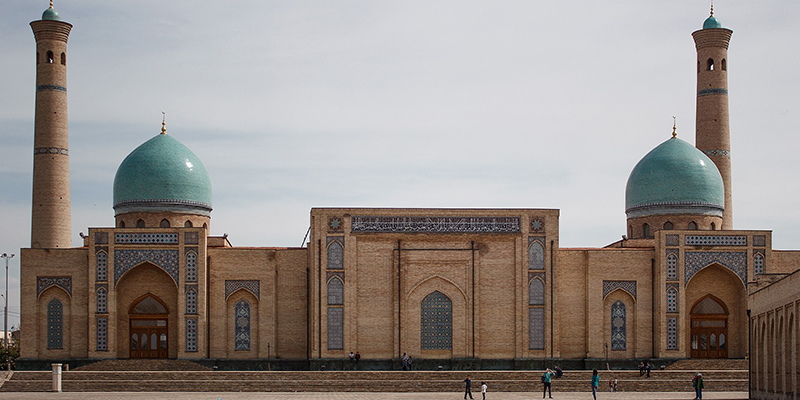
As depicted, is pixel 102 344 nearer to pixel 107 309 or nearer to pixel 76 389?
pixel 107 309

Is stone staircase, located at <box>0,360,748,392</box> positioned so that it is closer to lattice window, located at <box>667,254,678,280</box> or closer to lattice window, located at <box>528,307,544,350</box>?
lattice window, located at <box>528,307,544,350</box>

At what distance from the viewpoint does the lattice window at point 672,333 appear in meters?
29.1

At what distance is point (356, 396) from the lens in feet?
79.5

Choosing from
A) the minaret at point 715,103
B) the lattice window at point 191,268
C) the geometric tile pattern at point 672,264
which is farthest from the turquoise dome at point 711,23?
the lattice window at point 191,268

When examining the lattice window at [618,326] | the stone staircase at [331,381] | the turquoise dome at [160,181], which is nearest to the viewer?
the stone staircase at [331,381]

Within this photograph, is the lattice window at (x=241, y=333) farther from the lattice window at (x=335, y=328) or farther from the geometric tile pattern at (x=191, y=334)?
the lattice window at (x=335, y=328)

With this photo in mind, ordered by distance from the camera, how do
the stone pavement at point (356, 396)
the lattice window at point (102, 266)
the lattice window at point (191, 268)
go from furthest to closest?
the lattice window at point (191, 268) → the lattice window at point (102, 266) → the stone pavement at point (356, 396)

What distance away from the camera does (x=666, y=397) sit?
2406 centimetres

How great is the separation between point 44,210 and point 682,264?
720 inches

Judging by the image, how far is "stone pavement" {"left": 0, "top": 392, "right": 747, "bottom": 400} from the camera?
23609mm

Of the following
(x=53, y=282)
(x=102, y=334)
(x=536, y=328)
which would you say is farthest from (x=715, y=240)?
(x=53, y=282)

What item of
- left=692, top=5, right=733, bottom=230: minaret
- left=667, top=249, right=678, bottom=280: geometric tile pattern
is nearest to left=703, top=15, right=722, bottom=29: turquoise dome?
left=692, top=5, right=733, bottom=230: minaret

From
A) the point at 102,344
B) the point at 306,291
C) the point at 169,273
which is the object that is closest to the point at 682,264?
the point at 306,291

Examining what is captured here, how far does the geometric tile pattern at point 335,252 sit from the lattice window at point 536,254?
16.9ft
